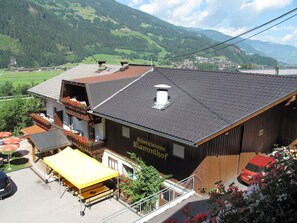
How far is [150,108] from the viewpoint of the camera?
15.0m

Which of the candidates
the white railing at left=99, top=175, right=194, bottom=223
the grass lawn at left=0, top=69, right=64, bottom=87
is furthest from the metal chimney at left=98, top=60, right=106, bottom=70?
the grass lawn at left=0, top=69, right=64, bottom=87

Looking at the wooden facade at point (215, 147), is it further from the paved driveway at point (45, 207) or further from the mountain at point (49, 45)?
the mountain at point (49, 45)

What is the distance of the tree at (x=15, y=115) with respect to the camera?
107ft

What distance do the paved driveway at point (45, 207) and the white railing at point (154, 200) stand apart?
1646 millimetres

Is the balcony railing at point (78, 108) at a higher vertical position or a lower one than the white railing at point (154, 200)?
higher

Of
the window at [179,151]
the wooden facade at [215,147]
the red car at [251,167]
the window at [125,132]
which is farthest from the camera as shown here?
the window at [125,132]

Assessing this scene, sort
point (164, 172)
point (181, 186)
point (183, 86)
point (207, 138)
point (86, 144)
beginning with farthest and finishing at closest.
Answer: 1. point (86, 144)
2. point (183, 86)
3. point (164, 172)
4. point (181, 186)
5. point (207, 138)

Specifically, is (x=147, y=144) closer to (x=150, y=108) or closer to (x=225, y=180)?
(x=150, y=108)

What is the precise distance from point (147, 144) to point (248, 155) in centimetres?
574

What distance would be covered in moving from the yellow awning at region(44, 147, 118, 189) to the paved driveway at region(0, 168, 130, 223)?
5.74ft

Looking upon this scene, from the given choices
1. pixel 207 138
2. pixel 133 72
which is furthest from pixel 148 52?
pixel 207 138

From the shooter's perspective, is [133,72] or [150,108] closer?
[150,108]

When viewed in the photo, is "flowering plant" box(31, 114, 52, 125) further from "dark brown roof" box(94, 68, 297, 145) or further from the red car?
the red car

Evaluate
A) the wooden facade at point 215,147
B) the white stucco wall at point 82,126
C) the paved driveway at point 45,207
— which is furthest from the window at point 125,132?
the white stucco wall at point 82,126
